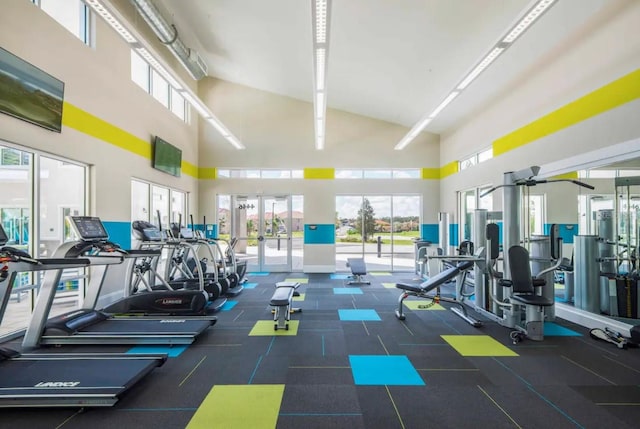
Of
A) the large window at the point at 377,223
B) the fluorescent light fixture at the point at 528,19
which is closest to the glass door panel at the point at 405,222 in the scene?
the large window at the point at 377,223

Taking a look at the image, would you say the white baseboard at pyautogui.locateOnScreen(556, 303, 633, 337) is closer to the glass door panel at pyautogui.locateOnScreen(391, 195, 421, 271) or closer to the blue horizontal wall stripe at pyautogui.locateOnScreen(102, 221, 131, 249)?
the glass door panel at pyautogui.locateOnScreen(391, 195, 421, 271)

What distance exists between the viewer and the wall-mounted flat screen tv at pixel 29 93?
126 inches

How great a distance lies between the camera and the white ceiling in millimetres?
3980

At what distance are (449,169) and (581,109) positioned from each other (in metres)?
3.88

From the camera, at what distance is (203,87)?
834 cm

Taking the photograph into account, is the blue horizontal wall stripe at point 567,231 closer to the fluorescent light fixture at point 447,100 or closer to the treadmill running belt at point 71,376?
the fluorescent light fixture at point 447,100

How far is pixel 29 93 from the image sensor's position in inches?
138

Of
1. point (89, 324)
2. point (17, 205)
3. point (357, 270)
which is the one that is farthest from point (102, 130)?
point (357, 270)

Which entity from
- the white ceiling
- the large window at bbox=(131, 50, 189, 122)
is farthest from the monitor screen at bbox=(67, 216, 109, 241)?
the white ceiling

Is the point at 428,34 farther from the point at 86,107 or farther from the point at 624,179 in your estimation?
the point at 86,107

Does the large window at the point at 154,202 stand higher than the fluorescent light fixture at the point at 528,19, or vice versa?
the fluorescent light fixture at the point at 528,19

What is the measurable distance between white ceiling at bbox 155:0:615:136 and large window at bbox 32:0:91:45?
1.29 m

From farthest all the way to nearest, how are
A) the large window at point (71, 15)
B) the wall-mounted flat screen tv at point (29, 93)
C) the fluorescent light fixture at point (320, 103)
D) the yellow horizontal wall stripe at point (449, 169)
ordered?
the yellow horizontal wall stripe at point (449, 169) → the fluorescent light fixture at point (320, 103) → the large window at point (71, 15) → the wall-mounted flat screen tv at point (29, 93)

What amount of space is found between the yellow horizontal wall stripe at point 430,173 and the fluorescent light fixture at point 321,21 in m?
5.76
